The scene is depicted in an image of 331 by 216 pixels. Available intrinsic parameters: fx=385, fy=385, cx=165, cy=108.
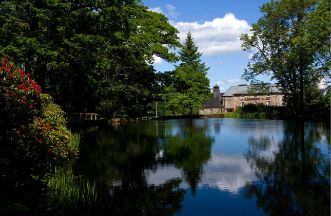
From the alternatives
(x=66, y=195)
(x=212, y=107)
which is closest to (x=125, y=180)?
(x=66, y=195)

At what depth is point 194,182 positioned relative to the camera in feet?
43.6

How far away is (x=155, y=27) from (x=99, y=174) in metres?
45.8

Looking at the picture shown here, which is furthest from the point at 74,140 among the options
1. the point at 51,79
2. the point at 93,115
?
the point at 93,115

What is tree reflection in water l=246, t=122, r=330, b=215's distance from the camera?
1019 centimetres

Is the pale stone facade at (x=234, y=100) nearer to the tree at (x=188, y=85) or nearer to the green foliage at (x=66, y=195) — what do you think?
the tree at (x=188, y=85)

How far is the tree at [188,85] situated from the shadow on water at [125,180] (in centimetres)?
4214

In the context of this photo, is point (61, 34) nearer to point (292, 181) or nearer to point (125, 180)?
point (125, 180)

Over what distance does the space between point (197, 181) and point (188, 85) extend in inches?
2401

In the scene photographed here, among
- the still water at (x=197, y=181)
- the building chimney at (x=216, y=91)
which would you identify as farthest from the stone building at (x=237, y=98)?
the still water at (x=197, y=181)

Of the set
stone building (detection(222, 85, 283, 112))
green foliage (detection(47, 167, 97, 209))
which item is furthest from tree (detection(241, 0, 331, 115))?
stone building (detection(222, 85, 283, 112))

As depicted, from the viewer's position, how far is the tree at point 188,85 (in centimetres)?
6700

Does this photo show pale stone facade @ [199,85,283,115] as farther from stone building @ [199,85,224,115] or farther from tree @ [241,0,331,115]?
tree @ [241,0,331,115]

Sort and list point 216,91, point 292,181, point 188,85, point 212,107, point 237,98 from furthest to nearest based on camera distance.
A: point 216,91 → point 237,98 → point 212,107 → point 188,85 → point 292,181

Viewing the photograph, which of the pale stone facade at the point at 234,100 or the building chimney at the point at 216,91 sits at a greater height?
the building chimney at the point at 216,91
